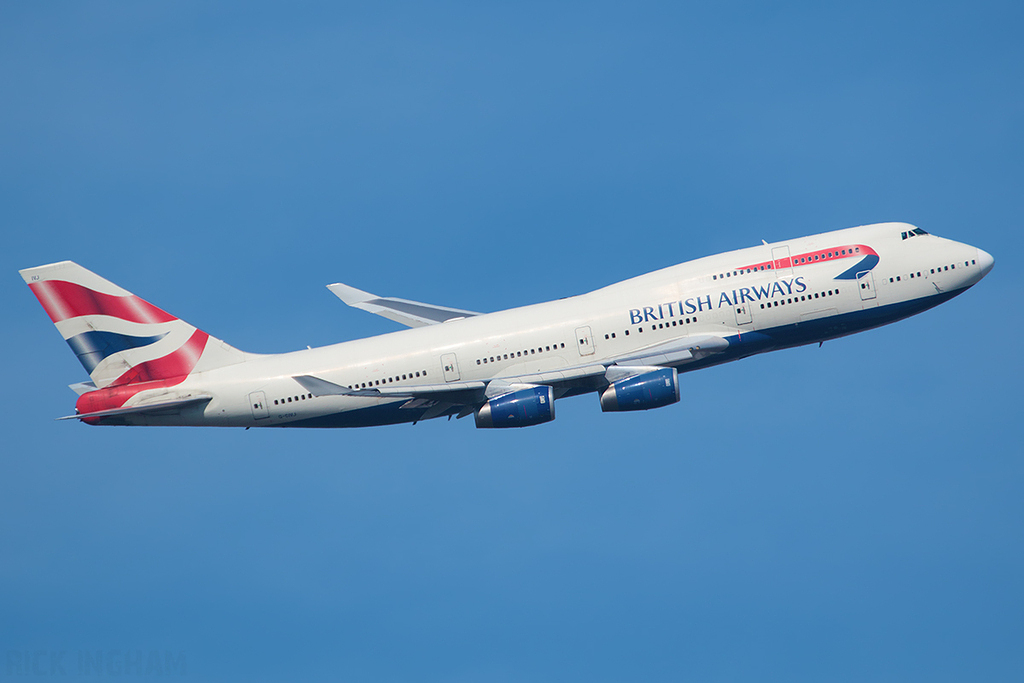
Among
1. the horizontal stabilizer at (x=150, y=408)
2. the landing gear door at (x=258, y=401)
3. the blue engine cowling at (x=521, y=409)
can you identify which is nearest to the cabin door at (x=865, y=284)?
the blue engine cowling at (x=521, y=409)

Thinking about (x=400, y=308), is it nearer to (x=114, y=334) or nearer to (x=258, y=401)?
(x=258, y=401)

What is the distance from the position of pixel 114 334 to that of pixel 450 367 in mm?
18992

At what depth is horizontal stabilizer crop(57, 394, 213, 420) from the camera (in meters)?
56.4

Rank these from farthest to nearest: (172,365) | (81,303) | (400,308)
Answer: (400,308)
(172,365)
(81,303)

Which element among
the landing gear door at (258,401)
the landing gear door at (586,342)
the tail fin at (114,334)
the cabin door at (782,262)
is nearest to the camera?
the landing gear door at (586,342)

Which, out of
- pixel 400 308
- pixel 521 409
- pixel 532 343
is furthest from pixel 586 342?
pixel 400 308

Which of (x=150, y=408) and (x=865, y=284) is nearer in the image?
(x=865, y=284)

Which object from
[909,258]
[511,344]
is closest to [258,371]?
[511,344]

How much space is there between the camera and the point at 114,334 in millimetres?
57812

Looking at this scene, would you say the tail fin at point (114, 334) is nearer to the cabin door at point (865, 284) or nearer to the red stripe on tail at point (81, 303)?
the red stripe on tail at point (81, 303)

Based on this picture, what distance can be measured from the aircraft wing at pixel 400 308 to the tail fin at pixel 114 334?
1110cm

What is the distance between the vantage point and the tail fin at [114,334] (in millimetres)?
57281

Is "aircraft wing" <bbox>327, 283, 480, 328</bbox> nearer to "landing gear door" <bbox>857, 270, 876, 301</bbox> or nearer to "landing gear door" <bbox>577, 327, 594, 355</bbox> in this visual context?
"landing gear door" <bbox>577, 327, 594, 355</bbox>

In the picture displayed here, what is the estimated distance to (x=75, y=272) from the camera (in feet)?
189
